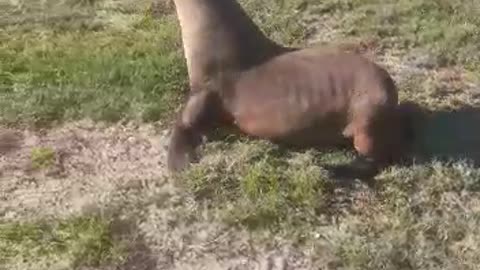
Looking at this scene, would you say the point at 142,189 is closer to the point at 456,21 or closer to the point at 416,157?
the point at 416,157

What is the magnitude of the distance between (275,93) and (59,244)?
1.24 m

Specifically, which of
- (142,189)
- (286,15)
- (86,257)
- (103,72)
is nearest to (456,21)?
(286,15)

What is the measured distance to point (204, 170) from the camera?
4938 millimetres

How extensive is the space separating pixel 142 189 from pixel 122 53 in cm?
148

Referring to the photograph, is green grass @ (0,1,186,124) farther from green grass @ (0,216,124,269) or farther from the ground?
green grass @ (0,216,124,269)

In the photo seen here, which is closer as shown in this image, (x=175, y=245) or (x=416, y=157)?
(x=175, y=245)

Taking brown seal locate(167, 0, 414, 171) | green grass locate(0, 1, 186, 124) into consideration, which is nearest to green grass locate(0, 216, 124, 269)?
brown seal locate(167, 0, 414, 171)

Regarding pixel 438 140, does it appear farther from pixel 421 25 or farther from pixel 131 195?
pixel 131 195

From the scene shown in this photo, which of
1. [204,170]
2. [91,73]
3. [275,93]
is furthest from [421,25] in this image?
[204,170]

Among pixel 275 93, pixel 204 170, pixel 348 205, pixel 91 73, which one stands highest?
pixel 275 93

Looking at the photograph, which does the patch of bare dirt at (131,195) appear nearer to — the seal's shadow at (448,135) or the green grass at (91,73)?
the green grass at (91,73)

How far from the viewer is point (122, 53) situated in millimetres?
6199

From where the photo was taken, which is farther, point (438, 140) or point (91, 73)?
point (91, 73)

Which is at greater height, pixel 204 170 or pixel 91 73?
pixel 91 73
